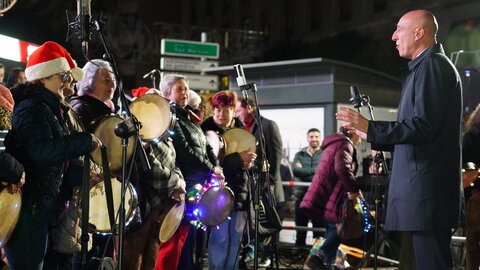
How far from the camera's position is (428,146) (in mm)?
4695

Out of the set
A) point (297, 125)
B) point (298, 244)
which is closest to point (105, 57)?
point (298, 244)

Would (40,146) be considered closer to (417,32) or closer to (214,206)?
(214,206)

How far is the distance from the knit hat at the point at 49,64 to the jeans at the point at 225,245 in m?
2.79

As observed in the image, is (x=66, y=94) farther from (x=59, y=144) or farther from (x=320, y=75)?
(x=320, y=75)

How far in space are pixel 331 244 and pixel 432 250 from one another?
4.33m

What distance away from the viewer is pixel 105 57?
4.79 meters

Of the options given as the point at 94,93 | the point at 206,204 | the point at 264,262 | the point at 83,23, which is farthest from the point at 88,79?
the point at 264,262

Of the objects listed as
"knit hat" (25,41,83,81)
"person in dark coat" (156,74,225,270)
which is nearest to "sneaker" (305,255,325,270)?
"person in dark coat" (156,74,225,270)

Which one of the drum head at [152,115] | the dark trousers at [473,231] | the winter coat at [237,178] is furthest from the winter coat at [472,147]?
the drum head at [152,115]

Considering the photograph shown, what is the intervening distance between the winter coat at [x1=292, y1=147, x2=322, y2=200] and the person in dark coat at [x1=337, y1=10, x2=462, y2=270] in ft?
24.9

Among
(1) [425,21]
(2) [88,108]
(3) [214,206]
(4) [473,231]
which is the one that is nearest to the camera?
(1) [425,21]

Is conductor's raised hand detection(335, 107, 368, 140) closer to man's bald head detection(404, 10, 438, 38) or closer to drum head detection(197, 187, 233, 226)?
man's bald head detection(404, 10, 438, 38)

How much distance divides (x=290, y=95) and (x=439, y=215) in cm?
984

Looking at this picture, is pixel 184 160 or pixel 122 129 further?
pixel 184 160
